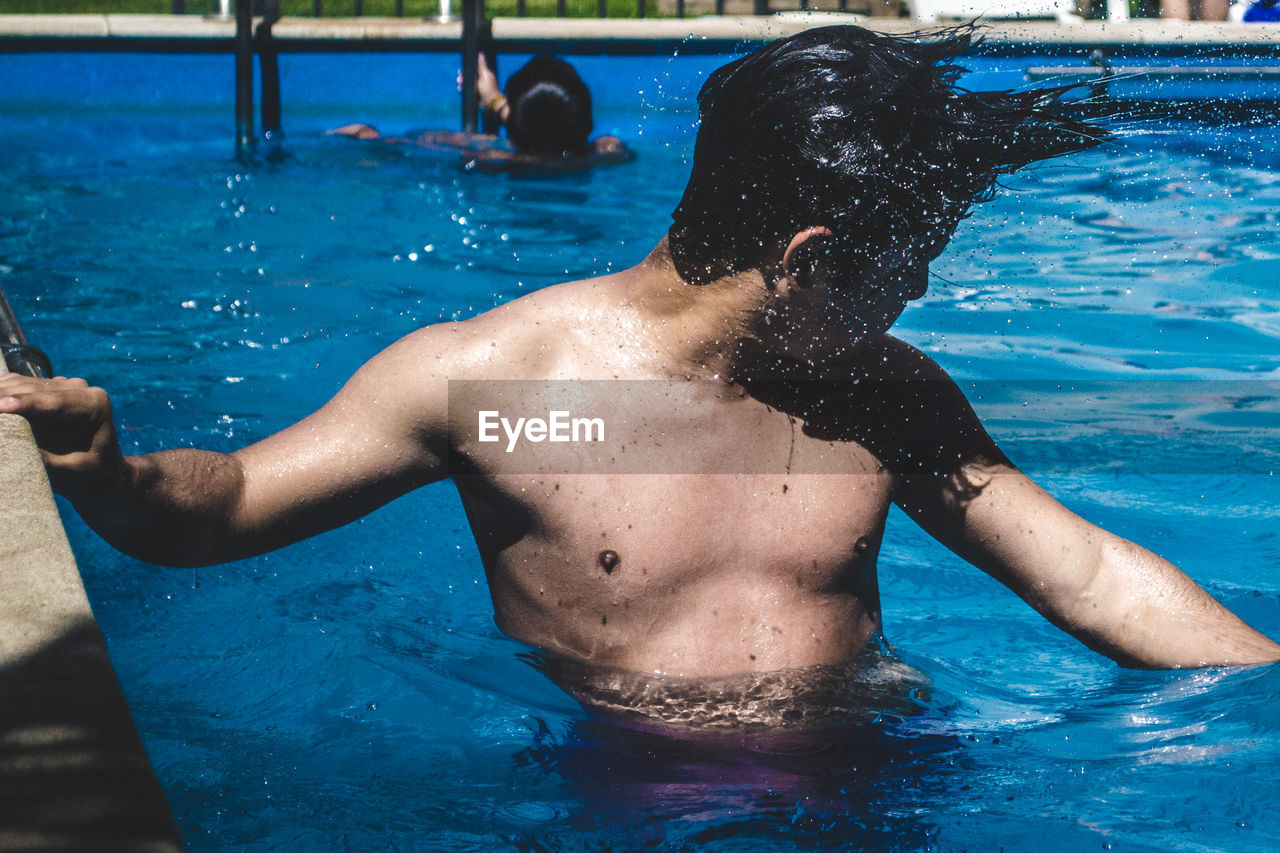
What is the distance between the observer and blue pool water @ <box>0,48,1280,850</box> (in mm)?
2225

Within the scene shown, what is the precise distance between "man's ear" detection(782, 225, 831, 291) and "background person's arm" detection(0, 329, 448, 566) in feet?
1.95

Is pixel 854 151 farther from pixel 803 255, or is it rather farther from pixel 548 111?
pixel 548 111

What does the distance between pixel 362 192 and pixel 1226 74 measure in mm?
5087

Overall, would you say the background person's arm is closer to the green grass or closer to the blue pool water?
the blue pool water

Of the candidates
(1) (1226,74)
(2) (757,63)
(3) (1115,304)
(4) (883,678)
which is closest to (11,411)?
(2) (757,63)

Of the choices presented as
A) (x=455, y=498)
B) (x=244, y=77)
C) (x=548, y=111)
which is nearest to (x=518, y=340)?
(x=455, y=498)

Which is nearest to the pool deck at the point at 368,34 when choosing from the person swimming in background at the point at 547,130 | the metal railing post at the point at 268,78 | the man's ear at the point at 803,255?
the metal railing post at the point at 268,78

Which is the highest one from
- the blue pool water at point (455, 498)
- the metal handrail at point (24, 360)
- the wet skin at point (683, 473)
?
the metal handrail at point (24, 360)

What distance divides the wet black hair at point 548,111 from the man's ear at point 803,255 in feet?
19.0

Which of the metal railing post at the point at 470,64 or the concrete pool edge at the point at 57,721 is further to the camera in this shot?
the metal railing post at the point at 470,64

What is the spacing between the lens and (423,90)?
9570 mm

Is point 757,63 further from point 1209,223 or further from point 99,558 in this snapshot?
point 1209,223

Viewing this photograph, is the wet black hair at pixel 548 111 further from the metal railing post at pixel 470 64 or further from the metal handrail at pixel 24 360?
the metal handrail at pixel 24 360

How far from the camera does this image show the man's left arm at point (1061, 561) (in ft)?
7.66
